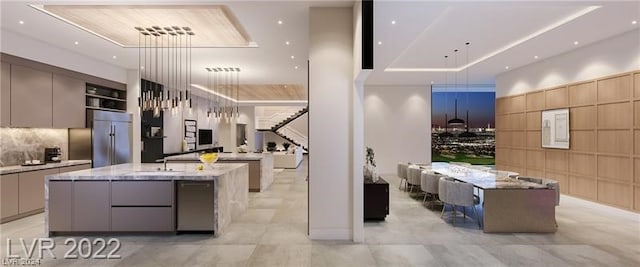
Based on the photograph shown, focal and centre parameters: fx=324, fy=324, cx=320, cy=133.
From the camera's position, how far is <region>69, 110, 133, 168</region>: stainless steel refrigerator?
6969 mm

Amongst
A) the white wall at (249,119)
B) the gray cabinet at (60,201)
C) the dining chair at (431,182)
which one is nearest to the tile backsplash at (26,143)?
the gray cabinet at (60,201)

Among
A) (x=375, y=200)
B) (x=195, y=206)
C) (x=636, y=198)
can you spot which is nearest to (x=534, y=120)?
(x=636, y=198)

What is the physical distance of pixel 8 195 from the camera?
512 centimetres

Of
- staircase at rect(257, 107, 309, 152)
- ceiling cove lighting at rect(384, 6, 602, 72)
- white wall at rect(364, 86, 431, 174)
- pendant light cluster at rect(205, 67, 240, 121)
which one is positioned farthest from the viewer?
staircase at rect(257, 107, 309, 152)

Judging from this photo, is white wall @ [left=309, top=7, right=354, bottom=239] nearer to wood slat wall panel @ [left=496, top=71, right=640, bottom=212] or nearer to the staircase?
wood slat wall panel @ [left=496, top=71, right=640, bottom=212]

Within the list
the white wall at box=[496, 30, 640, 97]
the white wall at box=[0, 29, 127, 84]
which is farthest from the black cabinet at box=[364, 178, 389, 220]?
the white wall at box=[0, 29, 127, 84]

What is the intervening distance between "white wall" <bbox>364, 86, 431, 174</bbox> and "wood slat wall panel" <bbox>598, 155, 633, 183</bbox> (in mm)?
5564

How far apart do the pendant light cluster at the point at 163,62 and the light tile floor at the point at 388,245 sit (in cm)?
230

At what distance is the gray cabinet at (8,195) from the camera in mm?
5027

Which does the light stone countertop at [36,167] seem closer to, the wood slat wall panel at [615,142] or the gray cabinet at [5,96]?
the gray cabinet at [5,96]

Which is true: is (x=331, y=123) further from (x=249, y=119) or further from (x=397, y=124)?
(x=249, y=119)

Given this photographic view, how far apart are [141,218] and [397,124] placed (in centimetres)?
901

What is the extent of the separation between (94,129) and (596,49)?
34.1ft

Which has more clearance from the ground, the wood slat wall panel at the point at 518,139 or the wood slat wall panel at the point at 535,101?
the wood slat wall panel at the point at 535,101
